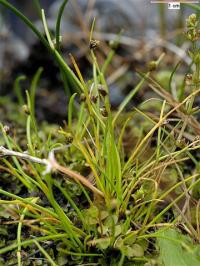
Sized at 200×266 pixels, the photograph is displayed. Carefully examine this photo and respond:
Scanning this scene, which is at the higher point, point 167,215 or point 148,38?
point 148,38

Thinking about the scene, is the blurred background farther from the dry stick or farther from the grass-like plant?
the dry stick

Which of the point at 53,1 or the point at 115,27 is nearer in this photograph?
the point at 115,27

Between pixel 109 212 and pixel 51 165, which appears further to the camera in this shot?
pixel 109 212

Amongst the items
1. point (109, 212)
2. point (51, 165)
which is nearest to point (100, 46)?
point (109, 212)

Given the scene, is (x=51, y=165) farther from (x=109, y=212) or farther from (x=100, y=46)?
(x=100, y=46)

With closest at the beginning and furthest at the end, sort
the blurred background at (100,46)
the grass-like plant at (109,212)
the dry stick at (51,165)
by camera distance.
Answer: the dry stick at (51,165), the grass-like plant at (109,212), the blurred background at (100,46)

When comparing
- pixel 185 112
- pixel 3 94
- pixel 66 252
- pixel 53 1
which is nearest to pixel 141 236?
pixel 66 252

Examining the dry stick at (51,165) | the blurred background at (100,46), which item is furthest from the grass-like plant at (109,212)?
the blurred background at (100,46)

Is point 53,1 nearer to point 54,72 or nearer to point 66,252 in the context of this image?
point 54,72

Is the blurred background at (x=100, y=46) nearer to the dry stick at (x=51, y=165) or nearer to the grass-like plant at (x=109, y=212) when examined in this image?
the grass-like plant at (x=109, y=212)
